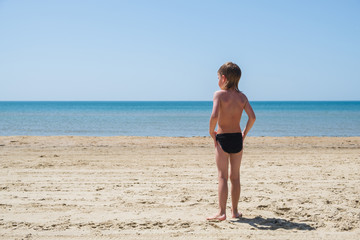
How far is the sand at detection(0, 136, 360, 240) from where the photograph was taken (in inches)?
142

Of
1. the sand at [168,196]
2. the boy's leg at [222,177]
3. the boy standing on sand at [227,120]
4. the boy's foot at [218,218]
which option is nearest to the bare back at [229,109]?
the boy standing on sand at [227,120]

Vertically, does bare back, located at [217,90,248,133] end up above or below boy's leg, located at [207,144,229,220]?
above

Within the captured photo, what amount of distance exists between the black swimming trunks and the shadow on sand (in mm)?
873

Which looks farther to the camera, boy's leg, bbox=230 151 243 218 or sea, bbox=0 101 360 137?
sea, bbox=0 101 360 137

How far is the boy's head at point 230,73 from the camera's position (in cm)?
380

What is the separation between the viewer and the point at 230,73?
3811 millimetres

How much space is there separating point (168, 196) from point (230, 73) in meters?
2.22

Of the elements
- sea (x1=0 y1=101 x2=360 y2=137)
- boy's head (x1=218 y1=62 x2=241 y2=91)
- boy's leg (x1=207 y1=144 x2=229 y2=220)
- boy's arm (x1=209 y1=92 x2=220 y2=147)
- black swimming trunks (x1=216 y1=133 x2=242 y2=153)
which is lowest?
sea (x1=0 y1=101 x2=360 y2=137)

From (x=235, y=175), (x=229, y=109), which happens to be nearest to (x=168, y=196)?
(x=235, y=175)

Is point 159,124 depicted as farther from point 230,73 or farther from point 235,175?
point 230,73

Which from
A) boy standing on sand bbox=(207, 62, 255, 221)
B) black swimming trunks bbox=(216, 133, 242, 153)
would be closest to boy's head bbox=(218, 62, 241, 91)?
boy standing on sand bbox=(207, 62, 255, 221)

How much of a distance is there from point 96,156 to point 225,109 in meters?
6.16

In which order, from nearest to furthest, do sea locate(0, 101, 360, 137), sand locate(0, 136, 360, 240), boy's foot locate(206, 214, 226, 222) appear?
sand locate(0, 136, 360, 240) → boy's foot locate(206, 214, 226, 222) → sea locate(0, 101, 360, 137)

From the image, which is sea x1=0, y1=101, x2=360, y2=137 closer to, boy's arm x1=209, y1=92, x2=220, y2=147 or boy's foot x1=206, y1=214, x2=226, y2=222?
boy's foot x1=206, y1=214, x2=226, y2=222
